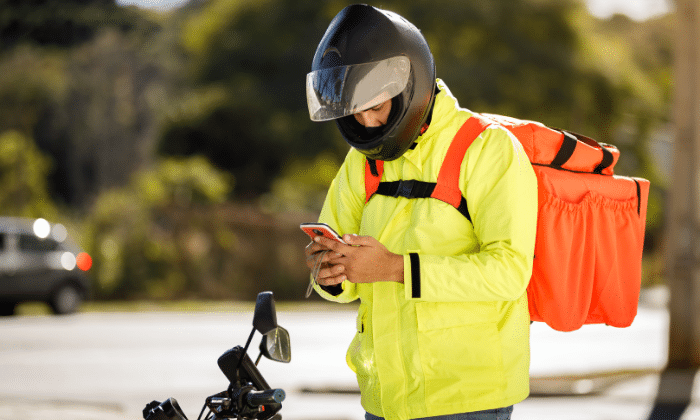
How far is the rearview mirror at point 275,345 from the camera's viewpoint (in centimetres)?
229

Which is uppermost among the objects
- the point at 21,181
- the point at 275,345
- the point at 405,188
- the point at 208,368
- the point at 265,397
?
the point at 405,188

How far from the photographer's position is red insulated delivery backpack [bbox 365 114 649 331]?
2.39 meters

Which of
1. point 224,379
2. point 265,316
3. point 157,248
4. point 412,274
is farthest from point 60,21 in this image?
point 412,274

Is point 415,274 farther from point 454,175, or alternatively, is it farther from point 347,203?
point 347,203

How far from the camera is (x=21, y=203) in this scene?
1132 inches

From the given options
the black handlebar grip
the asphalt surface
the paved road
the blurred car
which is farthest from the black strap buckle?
the blurred car

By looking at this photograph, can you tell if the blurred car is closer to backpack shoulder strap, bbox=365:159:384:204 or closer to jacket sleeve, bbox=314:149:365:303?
jacket sleeve, bbox=314:149:365:303

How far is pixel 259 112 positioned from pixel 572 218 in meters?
25.6

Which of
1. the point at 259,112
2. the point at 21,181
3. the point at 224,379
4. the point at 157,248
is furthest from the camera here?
the point at 21,181

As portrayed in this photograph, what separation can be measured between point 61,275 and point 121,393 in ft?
28.5

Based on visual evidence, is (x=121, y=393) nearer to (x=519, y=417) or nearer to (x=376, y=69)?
(x=519, y=417)

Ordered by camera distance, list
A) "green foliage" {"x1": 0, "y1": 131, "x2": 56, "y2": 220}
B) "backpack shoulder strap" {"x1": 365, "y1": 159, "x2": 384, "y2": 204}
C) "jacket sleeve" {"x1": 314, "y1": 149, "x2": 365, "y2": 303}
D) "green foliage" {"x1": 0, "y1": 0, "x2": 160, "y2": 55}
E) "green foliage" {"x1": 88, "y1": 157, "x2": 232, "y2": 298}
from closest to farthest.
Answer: "backpack shoulder strap" {"x1": 365, "y1": 159, "x2": 384, "y2": 204}
"jacket sleeve" {"x1": 314, "y1": 149, "x2": 365, "y2": 303}
"green foliage" {"x1": 88, "y1": 157, "x2": 232, "y2": 298}
"green foliage" {"x1": 0, "y1": 0, "x2": 160, "y2": 55}
"green foliage" {"x1": 0, "y1": 131, "x2": 56, "y2": 220}

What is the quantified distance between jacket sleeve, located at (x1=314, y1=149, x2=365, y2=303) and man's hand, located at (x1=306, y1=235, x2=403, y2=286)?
0.34 m

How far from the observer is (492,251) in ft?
7.35
